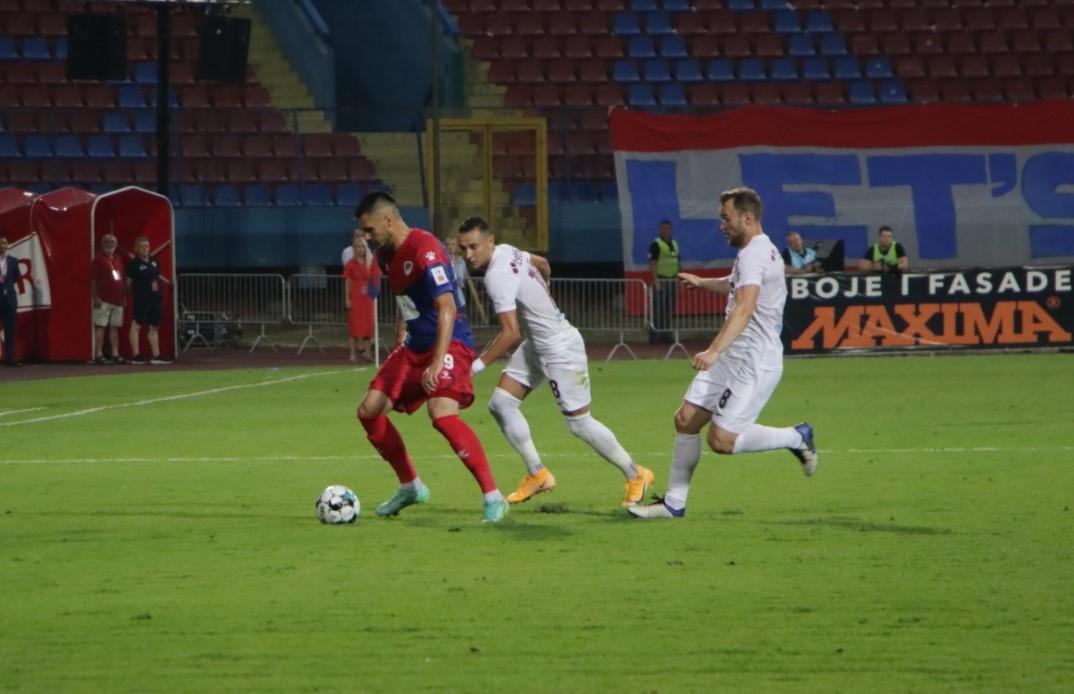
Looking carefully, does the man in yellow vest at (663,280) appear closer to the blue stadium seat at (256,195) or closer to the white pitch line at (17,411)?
the blue stadium seat at (256,195)

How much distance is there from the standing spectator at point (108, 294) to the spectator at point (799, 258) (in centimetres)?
1011

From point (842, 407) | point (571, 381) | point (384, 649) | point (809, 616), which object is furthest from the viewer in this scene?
point (842, 407)

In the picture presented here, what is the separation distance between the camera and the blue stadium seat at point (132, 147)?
33.0 m

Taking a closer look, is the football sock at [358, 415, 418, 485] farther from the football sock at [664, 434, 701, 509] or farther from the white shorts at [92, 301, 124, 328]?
the white shorts at [92, 301, 124, 328]

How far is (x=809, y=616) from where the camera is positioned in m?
7.92

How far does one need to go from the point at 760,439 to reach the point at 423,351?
2.04m

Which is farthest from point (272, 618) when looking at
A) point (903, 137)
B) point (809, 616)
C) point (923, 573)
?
point (903, 137)

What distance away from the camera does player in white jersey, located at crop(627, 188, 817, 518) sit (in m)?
10.2

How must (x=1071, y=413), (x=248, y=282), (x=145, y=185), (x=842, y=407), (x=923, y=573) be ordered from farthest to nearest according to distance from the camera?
(x=145, y=185)
(x=248, y=282)
(x=842, y=407)
(x=1071, y=413)
(x=923, y=573)

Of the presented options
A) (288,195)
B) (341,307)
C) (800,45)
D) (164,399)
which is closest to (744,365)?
(164,399)

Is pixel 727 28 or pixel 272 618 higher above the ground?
pixel 727 28

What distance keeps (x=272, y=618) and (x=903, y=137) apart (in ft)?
81.5

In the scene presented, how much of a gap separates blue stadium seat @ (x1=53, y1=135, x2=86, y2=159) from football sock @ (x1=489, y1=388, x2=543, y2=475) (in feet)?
75.5

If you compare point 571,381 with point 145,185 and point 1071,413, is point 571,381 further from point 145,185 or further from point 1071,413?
point 145,185
